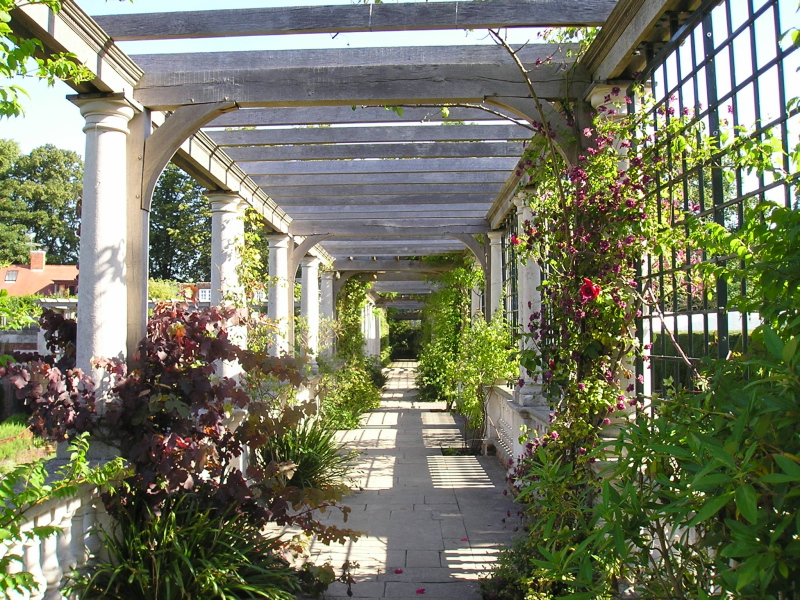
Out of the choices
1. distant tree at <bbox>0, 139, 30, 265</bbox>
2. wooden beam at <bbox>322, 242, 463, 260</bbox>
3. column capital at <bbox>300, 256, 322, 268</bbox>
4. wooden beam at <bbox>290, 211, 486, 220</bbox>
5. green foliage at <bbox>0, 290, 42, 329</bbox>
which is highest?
distant tree at <bbox>0, 139, 30, 265</bbox>

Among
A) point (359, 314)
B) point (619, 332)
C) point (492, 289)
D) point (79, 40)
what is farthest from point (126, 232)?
point (359, 314)

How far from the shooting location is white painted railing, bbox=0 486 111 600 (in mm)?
2842

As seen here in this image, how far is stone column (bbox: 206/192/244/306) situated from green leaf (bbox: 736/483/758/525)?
5.54 metres

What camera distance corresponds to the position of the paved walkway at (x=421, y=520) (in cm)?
426

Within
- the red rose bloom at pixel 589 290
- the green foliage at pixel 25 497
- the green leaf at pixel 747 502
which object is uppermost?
the red rose bloom at pixel 589 290

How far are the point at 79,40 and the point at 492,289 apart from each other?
6.78 metres

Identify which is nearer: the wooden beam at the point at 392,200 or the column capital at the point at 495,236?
the wooden beam at the point at 392,200

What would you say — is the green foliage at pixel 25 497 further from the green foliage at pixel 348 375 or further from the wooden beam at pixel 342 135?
the green foliage at pixel 348 375

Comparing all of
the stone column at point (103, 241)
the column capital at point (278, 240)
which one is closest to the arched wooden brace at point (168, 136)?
the stone column at point (103, 241)

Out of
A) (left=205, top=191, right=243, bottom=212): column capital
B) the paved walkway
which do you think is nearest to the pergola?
(left=205, top=191, right=243, bottom=212): column capital

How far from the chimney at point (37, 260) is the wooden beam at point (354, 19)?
111 ft

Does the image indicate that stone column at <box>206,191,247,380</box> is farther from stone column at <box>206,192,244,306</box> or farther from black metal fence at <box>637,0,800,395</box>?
black metal fence at <box>637,0,800,395</box>

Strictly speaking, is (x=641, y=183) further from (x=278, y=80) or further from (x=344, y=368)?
(x=344, y=368)

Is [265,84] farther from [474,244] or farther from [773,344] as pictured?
A: [474,244]
